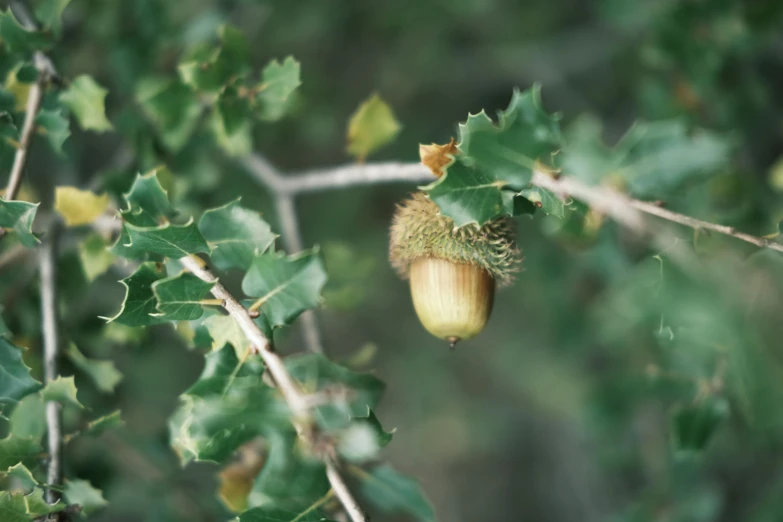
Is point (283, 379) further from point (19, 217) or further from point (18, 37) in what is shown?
point (18, 37)

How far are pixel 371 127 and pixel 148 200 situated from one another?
0.38 m

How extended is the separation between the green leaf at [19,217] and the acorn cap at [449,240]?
46 centimetres

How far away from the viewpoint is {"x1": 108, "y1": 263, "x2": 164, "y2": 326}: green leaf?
0.74 metres

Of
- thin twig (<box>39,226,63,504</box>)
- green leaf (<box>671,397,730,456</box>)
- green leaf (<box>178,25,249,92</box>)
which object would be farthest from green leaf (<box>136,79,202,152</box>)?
green leaf (<box>671,397,730,456</box>)

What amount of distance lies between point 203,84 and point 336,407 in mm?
600

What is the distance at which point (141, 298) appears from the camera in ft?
2.48

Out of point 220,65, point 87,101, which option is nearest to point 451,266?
point 220,65

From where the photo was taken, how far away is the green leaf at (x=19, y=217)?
0.77 metres

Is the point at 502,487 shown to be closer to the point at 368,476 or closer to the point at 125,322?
the point at 368,476

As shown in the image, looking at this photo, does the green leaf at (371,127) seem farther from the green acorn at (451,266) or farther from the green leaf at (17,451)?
the green leaf at (17,451)

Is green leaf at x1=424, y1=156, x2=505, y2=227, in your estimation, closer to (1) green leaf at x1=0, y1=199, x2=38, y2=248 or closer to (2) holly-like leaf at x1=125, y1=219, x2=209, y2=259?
(2) holly-like leaf at x1=125, y1=219, x2=209, y2=259

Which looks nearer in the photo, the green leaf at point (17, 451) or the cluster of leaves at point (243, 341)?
the cluster of leaves at point (243, 341)

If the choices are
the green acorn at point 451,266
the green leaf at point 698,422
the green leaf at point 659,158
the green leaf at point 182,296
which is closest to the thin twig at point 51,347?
the green leaf at point 182,296

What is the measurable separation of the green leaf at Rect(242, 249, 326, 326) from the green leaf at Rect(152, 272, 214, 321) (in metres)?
0.05
